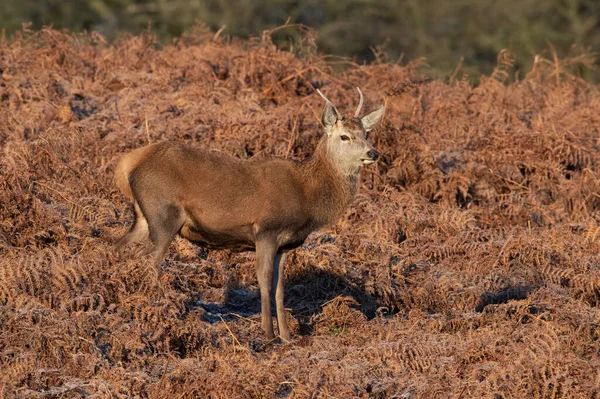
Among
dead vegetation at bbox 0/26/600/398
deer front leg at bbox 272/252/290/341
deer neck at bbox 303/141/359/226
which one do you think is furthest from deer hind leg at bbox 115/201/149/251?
deer neck at bbox 303/141/359/226

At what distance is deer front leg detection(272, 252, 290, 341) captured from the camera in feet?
27.5

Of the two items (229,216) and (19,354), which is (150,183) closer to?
(229,216)

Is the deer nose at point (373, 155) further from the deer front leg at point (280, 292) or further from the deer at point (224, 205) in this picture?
the deer front leg at point (280, 292)

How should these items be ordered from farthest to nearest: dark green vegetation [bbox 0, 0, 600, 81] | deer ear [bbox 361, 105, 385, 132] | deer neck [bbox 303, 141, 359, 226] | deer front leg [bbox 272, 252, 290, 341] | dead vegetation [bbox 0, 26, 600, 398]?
dark green vegetation [bbox 0, 0, 600, 81] → deer ear [bbox 361, 105, 385, 132] → deer neck [bbox 303, 141, 359, 226] → deer front leg [bbox 272, 252, 290, 341] → dead vegetation [bbox 0, 26, 600, 398]

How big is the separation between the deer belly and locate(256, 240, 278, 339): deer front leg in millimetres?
155

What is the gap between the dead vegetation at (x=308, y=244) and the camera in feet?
22.7

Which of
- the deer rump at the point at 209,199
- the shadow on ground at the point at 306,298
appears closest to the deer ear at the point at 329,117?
the deer rump at the point at 209,199

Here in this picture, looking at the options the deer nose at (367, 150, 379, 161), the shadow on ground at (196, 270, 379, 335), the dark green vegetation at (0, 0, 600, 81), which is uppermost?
the dark green vegetation at (0, 0, 600, 81)

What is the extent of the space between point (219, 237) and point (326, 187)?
105 centimetres

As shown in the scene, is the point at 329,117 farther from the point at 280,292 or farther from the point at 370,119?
the point at 280,292

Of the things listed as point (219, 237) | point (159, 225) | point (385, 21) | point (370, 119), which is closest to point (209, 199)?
point (219, 237)

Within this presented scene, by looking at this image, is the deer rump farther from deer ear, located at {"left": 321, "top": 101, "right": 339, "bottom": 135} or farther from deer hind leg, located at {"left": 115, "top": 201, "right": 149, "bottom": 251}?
deer ear, located at {"left": 321, "top": 101, "right": 339, "bottom": 135}

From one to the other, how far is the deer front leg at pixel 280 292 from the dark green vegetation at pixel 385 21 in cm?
1634

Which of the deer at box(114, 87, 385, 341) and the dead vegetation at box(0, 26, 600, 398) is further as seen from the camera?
the deer at box(114, 87, 385, 341)
